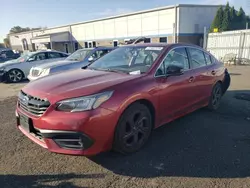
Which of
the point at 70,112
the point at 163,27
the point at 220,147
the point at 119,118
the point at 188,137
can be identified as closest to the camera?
the point at 70,112

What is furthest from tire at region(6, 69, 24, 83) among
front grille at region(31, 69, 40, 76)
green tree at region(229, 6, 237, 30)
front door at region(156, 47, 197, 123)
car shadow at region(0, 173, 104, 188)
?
green tree at region(229, 6, 237, 30)

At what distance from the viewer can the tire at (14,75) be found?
10.4 m

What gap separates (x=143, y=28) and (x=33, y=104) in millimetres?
23849

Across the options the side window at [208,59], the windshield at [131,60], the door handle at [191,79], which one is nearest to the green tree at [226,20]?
the side window at [208,59]

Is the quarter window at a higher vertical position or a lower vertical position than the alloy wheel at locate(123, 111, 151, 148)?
higher

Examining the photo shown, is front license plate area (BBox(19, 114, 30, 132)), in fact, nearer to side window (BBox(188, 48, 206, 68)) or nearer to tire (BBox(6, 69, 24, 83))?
side window (BBox(188, 48, 206, 68))

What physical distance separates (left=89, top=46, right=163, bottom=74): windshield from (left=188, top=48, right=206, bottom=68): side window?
0.90 meters

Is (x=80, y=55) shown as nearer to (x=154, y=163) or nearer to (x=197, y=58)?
(x=197, y=58)

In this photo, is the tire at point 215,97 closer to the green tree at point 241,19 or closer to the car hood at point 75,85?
the car hood at point 75,85

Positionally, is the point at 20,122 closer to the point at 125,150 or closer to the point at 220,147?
the point at 125,150

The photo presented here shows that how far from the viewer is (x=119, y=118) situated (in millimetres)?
2793

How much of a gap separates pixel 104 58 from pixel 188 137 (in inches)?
86.9

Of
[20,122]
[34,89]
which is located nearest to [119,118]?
[34,89]

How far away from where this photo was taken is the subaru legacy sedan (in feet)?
8.48
